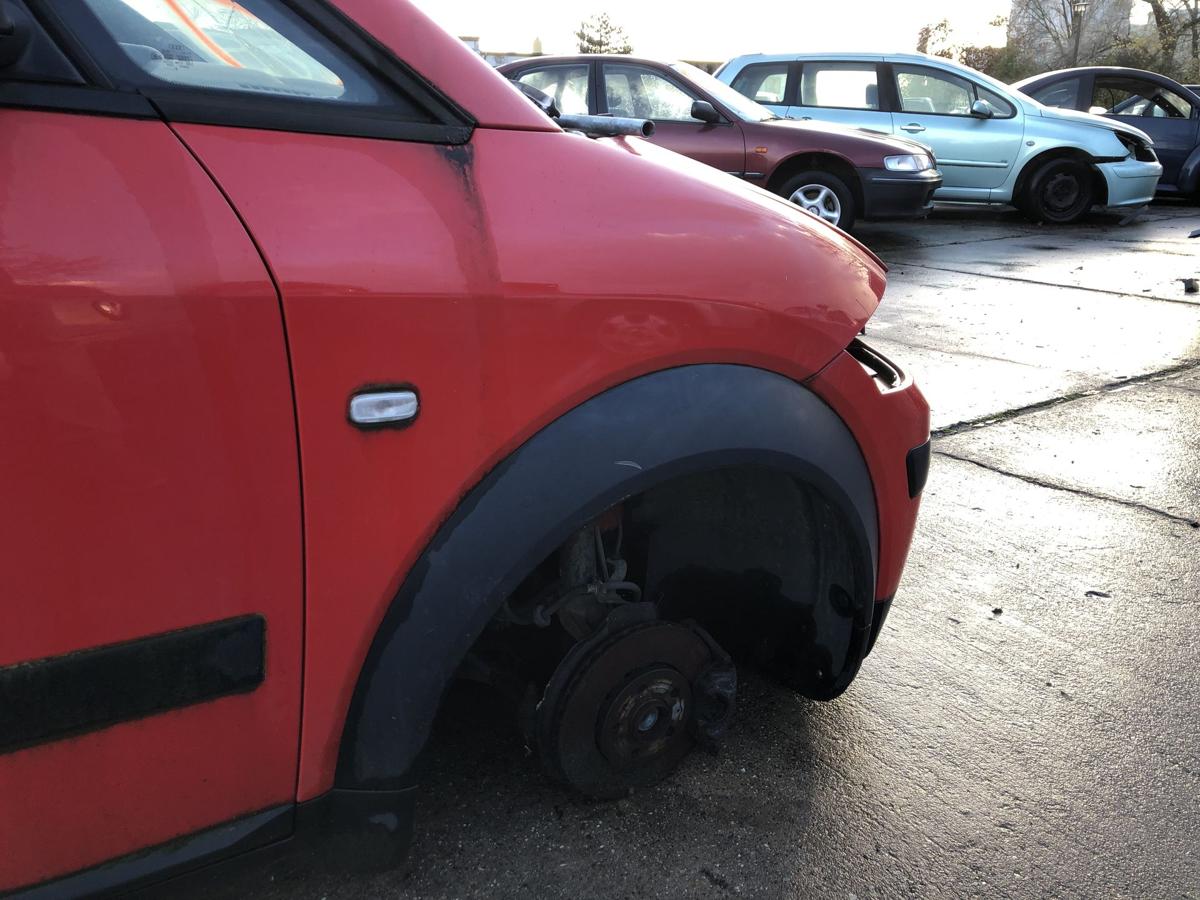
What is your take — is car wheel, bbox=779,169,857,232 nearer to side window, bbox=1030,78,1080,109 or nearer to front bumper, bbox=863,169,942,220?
front bumper, bbox=863,169,942,220

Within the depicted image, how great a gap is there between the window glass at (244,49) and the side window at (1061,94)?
492 inches

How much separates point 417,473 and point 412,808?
58cm

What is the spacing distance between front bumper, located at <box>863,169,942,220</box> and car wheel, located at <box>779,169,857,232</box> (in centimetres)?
17

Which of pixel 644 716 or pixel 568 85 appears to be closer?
pixel 644 716

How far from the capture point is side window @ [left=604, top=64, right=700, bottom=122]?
8.63 metres

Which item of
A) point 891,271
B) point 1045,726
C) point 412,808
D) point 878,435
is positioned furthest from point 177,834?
point 891,271

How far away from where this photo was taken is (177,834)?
4.57 ft

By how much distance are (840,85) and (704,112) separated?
2.94 meters

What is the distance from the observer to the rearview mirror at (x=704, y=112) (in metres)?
8.35

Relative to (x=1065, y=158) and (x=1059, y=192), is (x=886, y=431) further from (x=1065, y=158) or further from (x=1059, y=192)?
(x=1059, y=192)

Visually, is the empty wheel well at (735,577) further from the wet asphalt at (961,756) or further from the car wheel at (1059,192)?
the car wheel at (1059,192)

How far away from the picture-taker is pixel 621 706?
6.20 feet

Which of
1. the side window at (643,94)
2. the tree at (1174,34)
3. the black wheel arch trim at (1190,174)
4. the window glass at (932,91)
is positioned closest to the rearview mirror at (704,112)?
the side window at (643,94)

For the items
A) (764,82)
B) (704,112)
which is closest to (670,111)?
(704,112)
